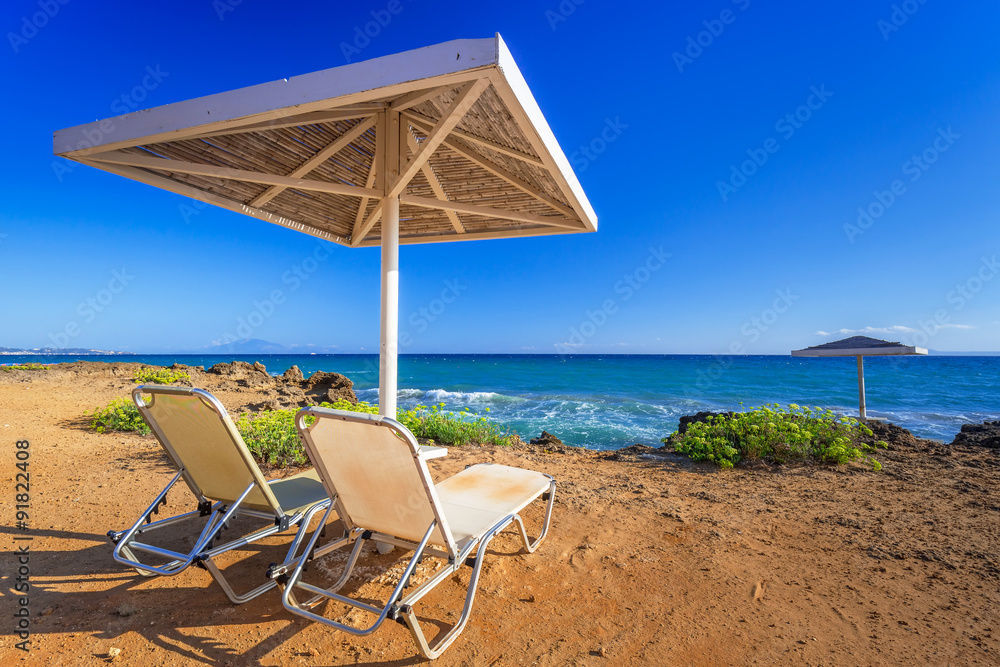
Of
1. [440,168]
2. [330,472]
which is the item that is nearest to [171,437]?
[330,472]

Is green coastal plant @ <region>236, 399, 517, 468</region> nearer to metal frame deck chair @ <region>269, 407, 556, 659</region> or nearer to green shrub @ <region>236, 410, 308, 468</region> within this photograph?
green shrub @ <region>236, 410, 308, 468</region>

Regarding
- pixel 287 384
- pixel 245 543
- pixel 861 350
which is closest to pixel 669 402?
pixel 861 350

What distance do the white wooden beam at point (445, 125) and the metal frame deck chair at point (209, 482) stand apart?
1.99 meters

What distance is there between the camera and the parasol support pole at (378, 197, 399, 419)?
3768mm

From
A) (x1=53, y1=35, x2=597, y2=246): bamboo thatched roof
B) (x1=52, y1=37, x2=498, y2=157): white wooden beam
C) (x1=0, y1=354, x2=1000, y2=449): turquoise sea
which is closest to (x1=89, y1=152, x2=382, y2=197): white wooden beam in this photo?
(x1=53, y1=35, x2=597, y2=246): bamboo thatched roof

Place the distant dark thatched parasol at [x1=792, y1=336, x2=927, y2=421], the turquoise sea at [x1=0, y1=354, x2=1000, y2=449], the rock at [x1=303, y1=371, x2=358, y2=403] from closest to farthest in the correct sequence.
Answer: the distant dark thatched parasol at [x1=792, y1=336, x2=927, y2=421] < the turquoise sea at [x1=0, y1=354, x2=1000, y2=449] < the rock at [x1=303, y1=371, x2=358, y2=403]

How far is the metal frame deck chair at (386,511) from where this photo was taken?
1929mm

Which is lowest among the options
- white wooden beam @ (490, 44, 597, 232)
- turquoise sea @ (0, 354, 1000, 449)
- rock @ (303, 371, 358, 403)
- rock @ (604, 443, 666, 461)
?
turquoise sea @ (0, 354, 1000, 449)

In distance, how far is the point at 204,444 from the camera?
2516 millimetres

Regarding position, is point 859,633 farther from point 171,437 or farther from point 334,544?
point 171,437

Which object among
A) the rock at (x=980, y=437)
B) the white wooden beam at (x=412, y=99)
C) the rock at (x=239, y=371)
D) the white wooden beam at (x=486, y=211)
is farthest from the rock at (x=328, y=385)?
the rock at (x=980, y=437)

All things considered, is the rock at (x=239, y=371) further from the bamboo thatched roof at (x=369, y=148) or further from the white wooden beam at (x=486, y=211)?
the white wooden beam at (x=486, y=211)

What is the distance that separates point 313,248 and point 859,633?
6.66 metres

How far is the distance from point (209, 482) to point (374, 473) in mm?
1230
